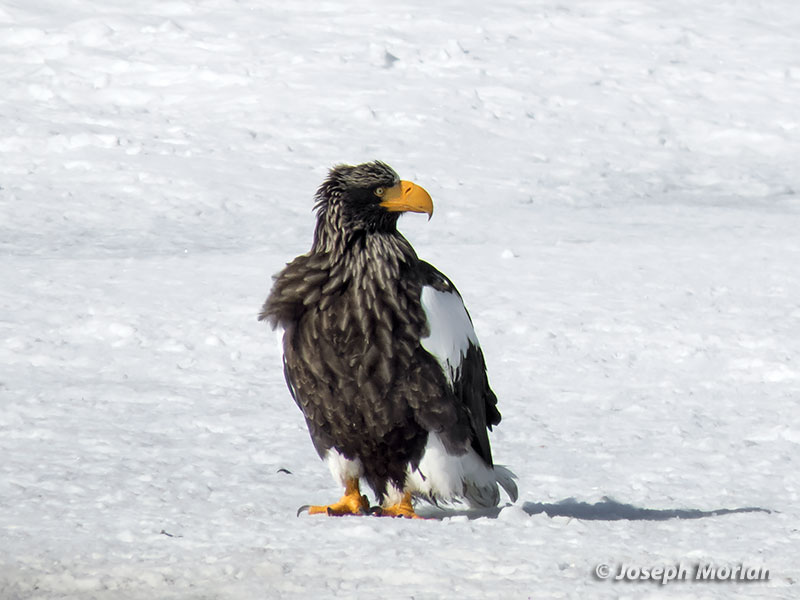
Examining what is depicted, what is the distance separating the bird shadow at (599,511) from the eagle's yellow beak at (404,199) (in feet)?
4.14

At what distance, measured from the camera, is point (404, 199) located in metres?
5.60

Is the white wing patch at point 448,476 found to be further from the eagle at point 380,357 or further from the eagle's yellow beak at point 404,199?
the eagle's yellow beak at point 404,199

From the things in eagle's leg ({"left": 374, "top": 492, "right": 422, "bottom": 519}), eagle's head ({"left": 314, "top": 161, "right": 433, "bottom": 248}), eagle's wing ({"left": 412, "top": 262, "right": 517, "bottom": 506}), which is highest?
eagle's head ({"left": 314, "top": 161, "right": 433, "bottom": 248})

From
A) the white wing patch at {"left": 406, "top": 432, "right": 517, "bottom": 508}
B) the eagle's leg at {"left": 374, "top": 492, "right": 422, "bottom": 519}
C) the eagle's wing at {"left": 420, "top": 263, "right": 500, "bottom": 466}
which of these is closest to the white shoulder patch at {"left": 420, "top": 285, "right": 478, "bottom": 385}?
the eagle's wing at {"left": 420, "top": 263, "right": 500, "bottom": 466}

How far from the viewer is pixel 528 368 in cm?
821

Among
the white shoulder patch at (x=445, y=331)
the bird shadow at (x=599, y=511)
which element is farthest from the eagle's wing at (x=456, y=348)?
the bird shadow at (x=599, y=511)

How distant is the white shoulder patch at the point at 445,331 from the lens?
5.38 meters

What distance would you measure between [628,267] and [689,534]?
544 cm

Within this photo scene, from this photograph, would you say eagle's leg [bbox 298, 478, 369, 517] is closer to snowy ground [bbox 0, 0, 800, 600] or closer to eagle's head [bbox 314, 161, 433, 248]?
snowy ground [bbox 0, 0, 800, 600]

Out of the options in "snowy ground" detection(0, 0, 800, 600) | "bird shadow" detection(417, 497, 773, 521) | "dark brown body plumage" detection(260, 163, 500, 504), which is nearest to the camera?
"snowy ground" detection(0, 0, 800, 600)

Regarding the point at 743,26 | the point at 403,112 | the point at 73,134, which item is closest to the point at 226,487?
the point at 73,134

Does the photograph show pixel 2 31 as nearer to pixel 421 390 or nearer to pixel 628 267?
pixel 628 267

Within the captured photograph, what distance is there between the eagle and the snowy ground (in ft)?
0.93

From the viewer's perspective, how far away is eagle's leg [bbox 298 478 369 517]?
539 centimetres
